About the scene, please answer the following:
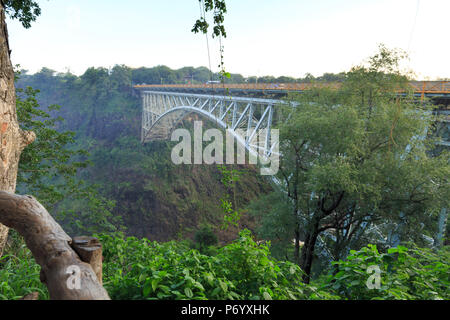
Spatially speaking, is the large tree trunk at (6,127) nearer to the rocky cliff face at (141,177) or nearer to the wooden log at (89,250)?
the wooden log at (89,250)

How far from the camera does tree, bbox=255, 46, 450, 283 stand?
592cm

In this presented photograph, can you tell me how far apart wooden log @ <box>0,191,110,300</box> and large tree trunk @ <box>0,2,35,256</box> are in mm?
879

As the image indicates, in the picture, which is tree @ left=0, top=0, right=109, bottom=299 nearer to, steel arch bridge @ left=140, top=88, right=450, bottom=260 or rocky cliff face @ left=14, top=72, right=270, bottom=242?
steel arch bridge @ left=140, top=88, right=450, bottom=260

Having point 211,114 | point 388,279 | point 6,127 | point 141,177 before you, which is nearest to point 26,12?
point 6,127

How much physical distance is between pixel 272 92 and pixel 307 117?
20.1 ft

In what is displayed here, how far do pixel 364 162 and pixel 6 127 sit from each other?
6.37 metres

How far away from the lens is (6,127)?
2625mm

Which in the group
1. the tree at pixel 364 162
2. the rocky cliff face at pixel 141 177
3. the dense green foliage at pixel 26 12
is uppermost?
the dense green foliage at pixel 26 12

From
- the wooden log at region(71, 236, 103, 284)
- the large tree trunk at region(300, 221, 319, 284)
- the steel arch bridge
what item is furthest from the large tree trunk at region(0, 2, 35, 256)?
the steel arch bridge

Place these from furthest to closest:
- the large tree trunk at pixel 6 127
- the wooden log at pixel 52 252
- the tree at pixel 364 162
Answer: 1. the tree at pixel 364 162
2. the large tree trunk at pixel 6 127
3. the wooden log at pixel 52 252

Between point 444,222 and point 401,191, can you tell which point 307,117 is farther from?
point 444,222

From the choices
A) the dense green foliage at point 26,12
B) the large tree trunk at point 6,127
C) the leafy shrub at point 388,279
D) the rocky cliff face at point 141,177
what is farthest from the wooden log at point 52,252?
the rocky cliff face at point 141,177

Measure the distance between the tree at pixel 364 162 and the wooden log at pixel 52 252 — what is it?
5.07 metres

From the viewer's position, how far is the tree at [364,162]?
5.92m
